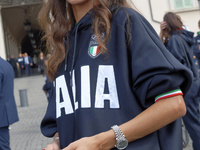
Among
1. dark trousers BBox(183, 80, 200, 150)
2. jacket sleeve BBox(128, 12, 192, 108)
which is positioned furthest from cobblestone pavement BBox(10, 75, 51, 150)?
jacket sleeve BBox(128, 12, 192, 108)

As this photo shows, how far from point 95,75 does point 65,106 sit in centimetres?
26

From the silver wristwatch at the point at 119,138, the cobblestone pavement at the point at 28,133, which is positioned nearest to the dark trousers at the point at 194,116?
the cobblestone pavement at the point at 28,133

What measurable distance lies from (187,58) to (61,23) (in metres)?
2.90

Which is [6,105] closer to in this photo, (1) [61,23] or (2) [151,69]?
(1) [61,23]

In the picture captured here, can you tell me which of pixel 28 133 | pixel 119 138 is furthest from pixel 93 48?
pixel 28 133

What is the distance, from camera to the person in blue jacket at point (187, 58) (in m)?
4.28

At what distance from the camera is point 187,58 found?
4.31m

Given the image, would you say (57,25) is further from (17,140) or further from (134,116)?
(17,140)

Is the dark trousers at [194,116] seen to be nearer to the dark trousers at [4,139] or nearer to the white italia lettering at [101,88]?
the dark trousers at [4,139]

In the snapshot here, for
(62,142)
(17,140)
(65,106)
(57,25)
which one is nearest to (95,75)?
(65,106)

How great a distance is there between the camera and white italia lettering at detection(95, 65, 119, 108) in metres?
1.31

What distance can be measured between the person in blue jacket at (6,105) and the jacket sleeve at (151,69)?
3.15m

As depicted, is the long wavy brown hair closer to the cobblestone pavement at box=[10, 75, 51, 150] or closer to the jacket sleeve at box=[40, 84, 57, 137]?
the jacket sleeve at box=[40, 84, 57, 137]

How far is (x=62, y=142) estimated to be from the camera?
1497 millimetres
